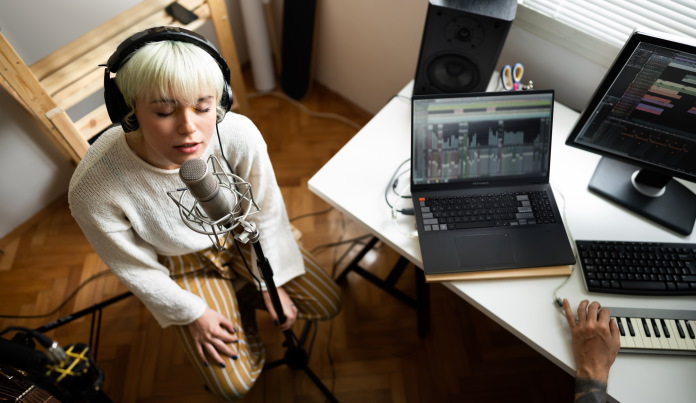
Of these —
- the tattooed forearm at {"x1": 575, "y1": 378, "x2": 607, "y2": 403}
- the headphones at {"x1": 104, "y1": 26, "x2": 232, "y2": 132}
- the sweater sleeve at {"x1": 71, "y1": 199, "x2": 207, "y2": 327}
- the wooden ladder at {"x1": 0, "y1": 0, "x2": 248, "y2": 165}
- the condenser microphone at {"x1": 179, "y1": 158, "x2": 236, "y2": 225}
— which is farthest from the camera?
the wooden ladder at {"x1": 0, "y1": 0, "x2": 248, "y2": 165}

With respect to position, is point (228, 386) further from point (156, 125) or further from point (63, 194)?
point (63, 194)

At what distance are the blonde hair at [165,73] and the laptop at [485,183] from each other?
1.63 feet

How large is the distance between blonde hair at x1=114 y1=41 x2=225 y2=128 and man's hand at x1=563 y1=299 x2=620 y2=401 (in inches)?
37.4

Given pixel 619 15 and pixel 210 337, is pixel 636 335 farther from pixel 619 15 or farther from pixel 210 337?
pixel 210 337

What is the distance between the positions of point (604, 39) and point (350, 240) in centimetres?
115

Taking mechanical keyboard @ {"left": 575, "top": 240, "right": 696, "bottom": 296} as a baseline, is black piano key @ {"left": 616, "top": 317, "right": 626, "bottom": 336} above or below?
below

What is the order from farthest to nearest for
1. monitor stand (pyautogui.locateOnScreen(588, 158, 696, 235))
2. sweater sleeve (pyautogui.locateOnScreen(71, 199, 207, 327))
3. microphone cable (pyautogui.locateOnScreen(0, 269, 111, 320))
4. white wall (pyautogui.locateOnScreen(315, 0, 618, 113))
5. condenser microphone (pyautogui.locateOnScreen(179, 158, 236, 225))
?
microphone cable (pyautogui.locateOnScreen(0, 269, 111, 320)), white wall (pyautogui.locateOnScreen(315, 0, 618, 113)), monitor stand (pyautogui.locateOnScreen(588, 158, 696, 235)), sweater sleeve (pyautogui.locateOnScreen(71, 199, 207, 327)), condenser microphone (pyautogui.locateOnScreen(179, 158, 236, 225))

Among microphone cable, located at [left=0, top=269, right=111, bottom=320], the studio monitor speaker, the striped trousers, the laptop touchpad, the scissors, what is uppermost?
the studio monitor speaker

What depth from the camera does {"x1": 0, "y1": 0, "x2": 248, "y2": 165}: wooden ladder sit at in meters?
1.36

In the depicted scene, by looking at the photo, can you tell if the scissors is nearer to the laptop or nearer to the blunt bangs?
the laptop

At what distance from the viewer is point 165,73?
0.86m

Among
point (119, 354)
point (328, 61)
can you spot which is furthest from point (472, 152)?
point (119, 354)

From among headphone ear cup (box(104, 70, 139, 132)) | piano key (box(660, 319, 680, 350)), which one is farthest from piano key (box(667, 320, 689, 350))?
headphone ear cup (box(104, 70, 139, 132))

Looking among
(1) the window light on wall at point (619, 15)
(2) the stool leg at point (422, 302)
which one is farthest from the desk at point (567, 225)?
(2) the stool leg at point (422, 302)
